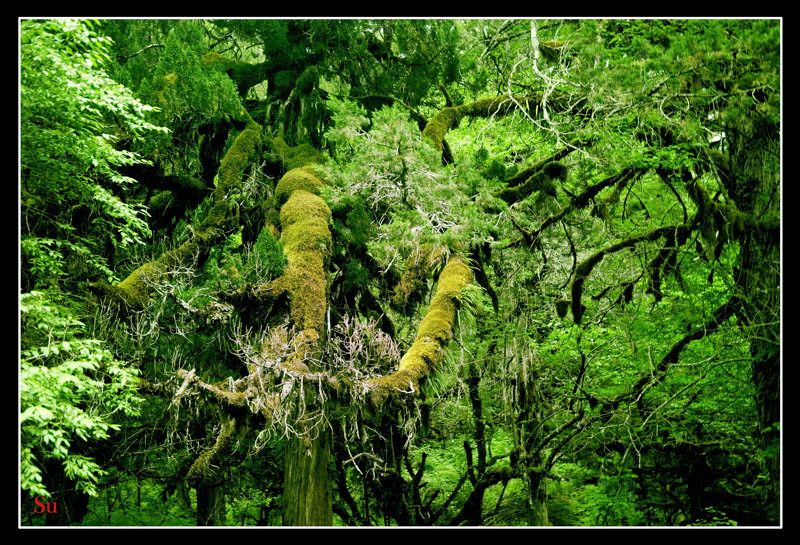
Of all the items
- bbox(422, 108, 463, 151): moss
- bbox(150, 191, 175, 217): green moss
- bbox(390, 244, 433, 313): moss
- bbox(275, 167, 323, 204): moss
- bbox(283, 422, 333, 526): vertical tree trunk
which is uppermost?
bbox(422, 108, 463, 151): moss

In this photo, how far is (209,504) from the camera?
10938 millimetres

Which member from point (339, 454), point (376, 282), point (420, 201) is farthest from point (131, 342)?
point (339, 454)

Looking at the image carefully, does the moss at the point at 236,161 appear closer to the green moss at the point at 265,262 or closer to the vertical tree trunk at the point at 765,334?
the green moss at the point at 265,262

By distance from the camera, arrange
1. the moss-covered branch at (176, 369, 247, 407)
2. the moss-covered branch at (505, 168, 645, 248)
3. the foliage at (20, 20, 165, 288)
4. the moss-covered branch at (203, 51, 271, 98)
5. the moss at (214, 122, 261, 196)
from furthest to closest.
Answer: the moss-covered branch at (203, 51, 271, 98)
the moss-covered branch at (505, 168, 645, 248)
the moss at (214, 122, 261, 196)
the foliage at (20, 20, 165, 288)
the moss-covered branch at (176, 369, 247, 407)

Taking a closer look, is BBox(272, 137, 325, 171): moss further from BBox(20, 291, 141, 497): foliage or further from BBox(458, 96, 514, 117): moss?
BBox(20, 291, 141, 497): foliage

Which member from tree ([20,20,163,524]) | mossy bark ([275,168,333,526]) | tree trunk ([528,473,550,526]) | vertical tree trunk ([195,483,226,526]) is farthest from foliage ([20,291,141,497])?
tree trunk ([528,473,550,526])

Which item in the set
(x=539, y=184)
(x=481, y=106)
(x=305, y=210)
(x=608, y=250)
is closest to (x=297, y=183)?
(x=305, y=210)

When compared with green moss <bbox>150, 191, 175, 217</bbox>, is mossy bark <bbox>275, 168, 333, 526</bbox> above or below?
below

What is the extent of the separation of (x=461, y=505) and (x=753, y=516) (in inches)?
200

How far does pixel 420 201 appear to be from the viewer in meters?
6.52

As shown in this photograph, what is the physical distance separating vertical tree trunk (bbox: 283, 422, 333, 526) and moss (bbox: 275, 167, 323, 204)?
267 cm

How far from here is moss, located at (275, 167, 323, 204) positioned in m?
7.67
